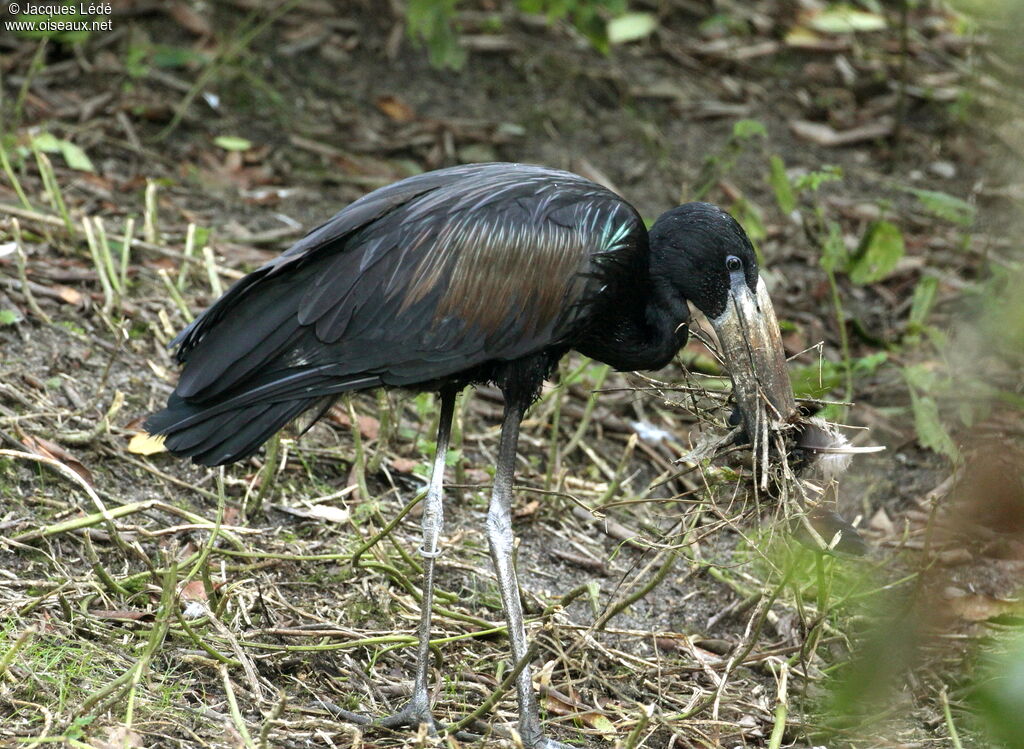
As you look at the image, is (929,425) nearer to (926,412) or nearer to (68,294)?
(926,412)

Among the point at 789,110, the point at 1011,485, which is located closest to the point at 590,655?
the point at 1011,485

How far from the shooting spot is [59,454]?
4.98m

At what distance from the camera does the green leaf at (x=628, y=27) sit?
9094mm

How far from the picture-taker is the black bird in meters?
4.21

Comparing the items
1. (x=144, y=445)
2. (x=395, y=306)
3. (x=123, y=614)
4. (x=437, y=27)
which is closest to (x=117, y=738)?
(x=123, y=614)

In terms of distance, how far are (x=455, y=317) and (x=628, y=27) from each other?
218 inches

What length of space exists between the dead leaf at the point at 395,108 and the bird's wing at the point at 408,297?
4.12m

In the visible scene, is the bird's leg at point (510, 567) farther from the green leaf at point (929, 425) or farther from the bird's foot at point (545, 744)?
the green leaf at point (929, 425)

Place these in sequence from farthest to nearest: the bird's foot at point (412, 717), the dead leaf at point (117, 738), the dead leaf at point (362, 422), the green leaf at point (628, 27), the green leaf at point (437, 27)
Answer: the green leaf at point (628, 27), the green leaf at point (437, 27), the dead leaf at point (362, 422), the bird's foot at point (412, 717), the dead leaf at point (117, 738)

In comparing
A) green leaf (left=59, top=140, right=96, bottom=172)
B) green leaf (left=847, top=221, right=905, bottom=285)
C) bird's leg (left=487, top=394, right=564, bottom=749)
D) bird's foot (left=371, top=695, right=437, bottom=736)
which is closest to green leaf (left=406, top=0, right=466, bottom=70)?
green leaf (left=59, top=140, right=96, bottom=172)

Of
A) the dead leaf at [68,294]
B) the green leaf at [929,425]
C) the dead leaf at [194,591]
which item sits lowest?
the green leaf at [929,425]

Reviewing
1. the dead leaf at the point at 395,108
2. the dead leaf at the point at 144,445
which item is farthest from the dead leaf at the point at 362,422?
the dead leaf at the point at 395,108

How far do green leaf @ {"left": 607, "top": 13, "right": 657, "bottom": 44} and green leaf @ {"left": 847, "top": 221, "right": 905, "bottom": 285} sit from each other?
2.64 metres

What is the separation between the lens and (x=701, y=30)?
9.88 metres
